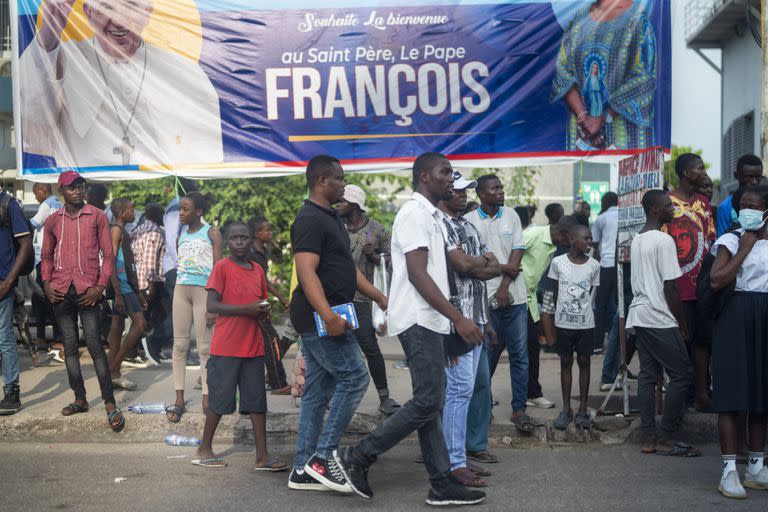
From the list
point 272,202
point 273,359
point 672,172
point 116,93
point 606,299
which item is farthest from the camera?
point 672,172

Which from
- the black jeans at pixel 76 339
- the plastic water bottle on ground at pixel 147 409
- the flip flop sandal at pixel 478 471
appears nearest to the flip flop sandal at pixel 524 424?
the flip flop sandal at pixel 478 471

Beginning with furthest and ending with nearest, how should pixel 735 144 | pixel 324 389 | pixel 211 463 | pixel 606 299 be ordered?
1. pixel 735 144
2. pixel 606 299
3. pixel 211 463
4. pixel 324 389

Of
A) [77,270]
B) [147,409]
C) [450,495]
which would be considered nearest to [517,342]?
[450,495]

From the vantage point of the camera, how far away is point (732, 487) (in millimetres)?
5500

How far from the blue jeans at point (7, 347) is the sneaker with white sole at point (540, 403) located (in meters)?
4.26

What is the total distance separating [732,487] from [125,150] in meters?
5.71

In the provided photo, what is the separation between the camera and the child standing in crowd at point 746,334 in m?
5.67

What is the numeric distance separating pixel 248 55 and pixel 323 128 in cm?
93

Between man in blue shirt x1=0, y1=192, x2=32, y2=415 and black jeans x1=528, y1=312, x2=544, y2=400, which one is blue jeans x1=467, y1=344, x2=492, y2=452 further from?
man in blue shirt x1=0, y1=192, x2=32, y2=415

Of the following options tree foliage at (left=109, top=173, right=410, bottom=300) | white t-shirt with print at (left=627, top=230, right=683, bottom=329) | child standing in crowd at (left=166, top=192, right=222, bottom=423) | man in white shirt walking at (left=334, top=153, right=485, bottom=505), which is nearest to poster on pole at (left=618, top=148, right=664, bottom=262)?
white t-shirt with print at (left=627, top=230, right=683, bottom=329)

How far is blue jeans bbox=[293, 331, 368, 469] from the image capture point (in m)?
5.66

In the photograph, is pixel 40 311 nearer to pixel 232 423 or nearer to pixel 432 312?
pixel 232 423

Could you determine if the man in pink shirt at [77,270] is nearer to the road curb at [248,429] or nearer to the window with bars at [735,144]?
the road curb at [248,429]

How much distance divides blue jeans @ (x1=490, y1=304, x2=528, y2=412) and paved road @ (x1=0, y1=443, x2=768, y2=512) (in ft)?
1.55
